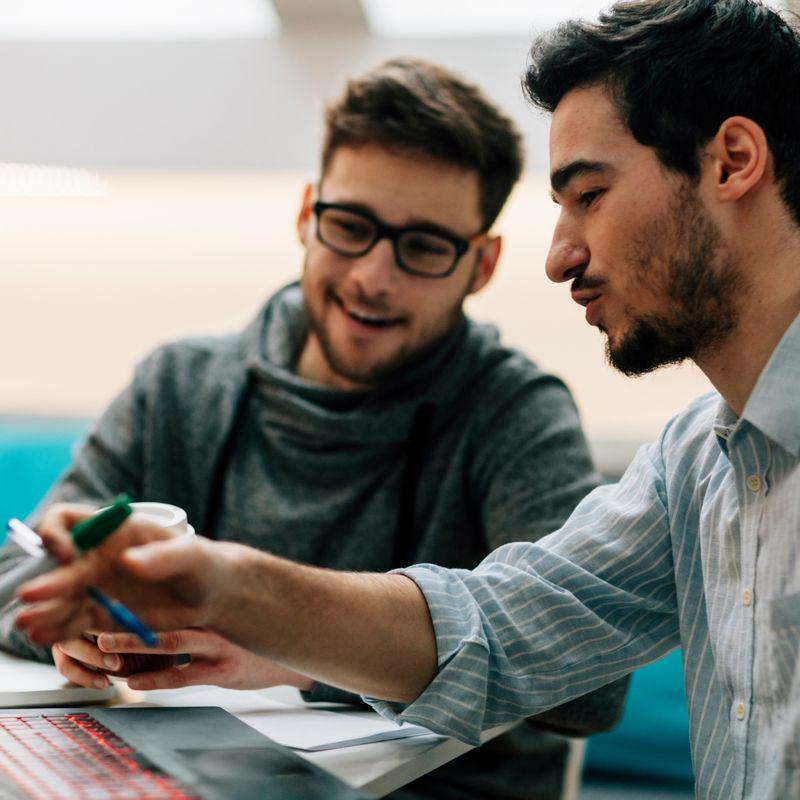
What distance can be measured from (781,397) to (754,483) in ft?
0.26

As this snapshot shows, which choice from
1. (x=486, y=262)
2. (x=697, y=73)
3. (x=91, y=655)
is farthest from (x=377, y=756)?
(x=486, y=262)

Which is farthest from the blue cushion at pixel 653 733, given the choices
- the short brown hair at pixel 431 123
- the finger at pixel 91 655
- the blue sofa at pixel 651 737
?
the finger at pixel 91 655

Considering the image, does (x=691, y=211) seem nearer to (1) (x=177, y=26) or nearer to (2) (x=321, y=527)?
(2) (x=321, y=527)

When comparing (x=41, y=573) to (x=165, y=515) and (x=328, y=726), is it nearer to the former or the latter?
(x=165, y=515)

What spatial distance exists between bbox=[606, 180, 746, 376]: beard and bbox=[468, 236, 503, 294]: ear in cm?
62

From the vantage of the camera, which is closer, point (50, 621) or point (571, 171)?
point (50, 621)

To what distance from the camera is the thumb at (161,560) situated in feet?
2.41

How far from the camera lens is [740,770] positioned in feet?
3.10

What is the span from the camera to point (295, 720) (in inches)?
40.7

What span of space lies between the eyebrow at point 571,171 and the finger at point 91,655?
25.4 inches

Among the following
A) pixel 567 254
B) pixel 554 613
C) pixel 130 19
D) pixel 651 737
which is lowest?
pixel 651 737

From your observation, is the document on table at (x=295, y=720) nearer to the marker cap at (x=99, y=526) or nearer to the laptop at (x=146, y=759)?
the laptop at (x=146, y=759)

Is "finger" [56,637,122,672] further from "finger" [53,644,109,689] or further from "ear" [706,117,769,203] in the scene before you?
"ear" [706,117,769,203]

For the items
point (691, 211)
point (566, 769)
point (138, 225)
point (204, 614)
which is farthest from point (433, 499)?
point (138, 225)
